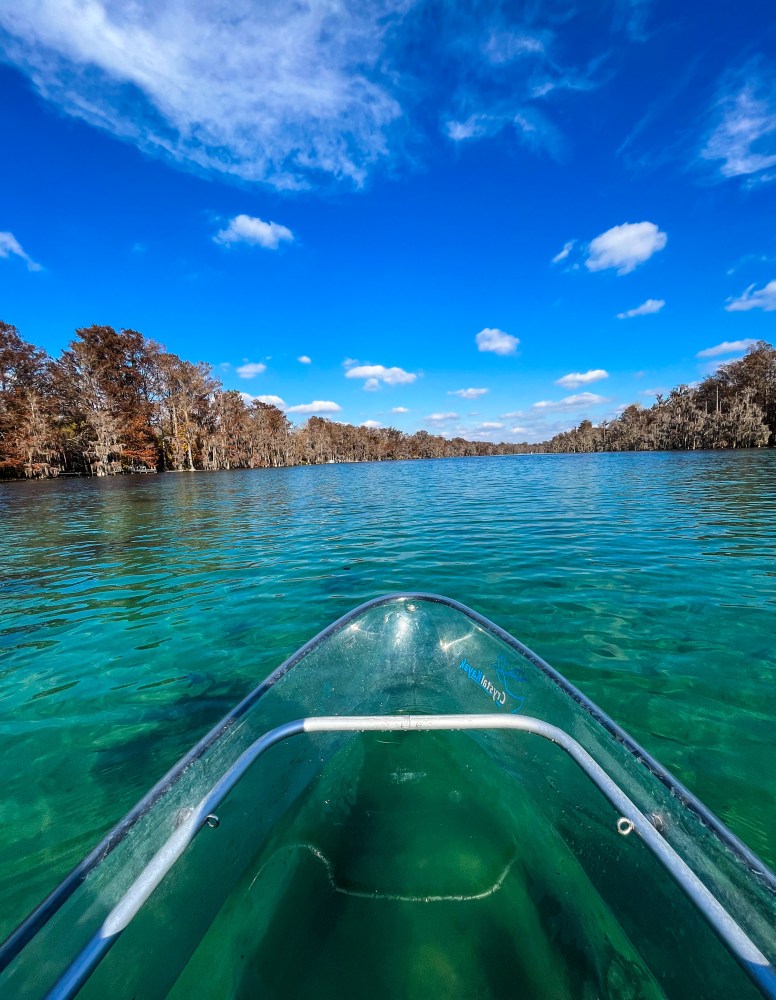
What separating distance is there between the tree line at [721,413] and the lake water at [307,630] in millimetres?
81163

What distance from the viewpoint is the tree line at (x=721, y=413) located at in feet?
241

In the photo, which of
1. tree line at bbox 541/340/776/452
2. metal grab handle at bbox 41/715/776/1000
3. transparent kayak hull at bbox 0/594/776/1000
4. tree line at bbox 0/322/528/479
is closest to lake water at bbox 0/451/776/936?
transparent kayak hull at bbox 0/594/776/1000

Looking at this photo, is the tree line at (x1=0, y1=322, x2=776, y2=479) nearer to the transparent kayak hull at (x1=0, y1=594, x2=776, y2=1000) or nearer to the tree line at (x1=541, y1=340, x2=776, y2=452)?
the tree line at (x1=541, y1=340, x2=776, y2=452)

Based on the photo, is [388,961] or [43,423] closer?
[388,961]

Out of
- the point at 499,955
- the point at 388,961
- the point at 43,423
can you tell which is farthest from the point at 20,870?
the point at 43,423

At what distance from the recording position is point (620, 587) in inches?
267

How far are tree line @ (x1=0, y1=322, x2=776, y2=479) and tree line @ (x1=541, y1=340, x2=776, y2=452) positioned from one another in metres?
0.23

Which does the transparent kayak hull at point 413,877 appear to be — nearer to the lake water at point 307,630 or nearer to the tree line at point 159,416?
the lake water at point 307,630

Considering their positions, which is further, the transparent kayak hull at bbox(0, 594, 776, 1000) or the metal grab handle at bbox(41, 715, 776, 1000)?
the transparent kayak hull at bbox(0, 594, 776, 1000)

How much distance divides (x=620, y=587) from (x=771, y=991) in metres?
6.23

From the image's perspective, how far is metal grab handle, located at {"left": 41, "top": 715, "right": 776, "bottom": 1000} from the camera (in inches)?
49.9

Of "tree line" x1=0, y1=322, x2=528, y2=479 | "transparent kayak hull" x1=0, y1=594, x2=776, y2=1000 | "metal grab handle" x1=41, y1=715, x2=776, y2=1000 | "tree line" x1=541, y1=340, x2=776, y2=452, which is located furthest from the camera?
"tree line" x1=541, y1=340, x2=776, y2=452

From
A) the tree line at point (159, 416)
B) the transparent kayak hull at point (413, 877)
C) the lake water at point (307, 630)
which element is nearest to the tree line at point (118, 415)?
the tree line at point (159, 416)

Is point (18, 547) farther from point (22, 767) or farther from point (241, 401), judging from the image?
point (241, 401)
